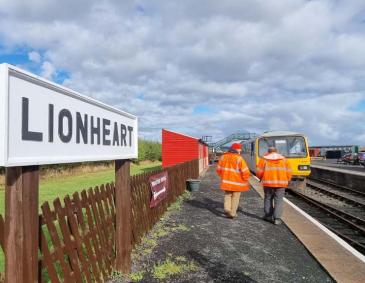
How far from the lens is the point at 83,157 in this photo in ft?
12.0

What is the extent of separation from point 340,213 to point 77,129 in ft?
35.8

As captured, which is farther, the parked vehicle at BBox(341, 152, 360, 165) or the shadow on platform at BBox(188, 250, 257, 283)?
the parked vehicle at BBox(341, 152, 360, 165)

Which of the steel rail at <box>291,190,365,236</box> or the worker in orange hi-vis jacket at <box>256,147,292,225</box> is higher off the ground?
the worker in orange hi-vis jacket at <box>256,147,292,225</box>

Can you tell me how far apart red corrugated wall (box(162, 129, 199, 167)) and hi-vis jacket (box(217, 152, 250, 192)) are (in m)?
17.3

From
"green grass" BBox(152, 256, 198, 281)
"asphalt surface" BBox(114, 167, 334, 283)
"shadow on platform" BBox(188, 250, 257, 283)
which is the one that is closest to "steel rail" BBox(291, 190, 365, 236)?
"asphalt surface" BBox(114, 167, 334, 283)

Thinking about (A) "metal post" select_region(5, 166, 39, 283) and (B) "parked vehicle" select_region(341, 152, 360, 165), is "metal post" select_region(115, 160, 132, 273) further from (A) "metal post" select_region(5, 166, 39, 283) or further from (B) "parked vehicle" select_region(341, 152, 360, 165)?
(B) "parked vehicle" select_region(341, 152, 360, 165)

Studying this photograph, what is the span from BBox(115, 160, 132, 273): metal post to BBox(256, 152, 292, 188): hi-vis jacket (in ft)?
15.3

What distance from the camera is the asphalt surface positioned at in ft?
17.3

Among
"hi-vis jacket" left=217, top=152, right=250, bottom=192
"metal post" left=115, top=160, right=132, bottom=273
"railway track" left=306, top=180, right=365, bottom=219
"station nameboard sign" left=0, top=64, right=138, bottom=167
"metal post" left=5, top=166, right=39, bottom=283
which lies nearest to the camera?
"station nameboard sign" left=0, top=64, right=138, bottom=167

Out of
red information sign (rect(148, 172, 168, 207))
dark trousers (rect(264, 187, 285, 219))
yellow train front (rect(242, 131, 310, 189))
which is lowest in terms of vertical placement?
dark trousers (rect(264, 187, 285, 219))

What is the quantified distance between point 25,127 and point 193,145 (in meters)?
24.5

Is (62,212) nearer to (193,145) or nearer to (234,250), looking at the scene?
(234,250)

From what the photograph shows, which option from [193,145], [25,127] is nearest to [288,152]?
[193,145]

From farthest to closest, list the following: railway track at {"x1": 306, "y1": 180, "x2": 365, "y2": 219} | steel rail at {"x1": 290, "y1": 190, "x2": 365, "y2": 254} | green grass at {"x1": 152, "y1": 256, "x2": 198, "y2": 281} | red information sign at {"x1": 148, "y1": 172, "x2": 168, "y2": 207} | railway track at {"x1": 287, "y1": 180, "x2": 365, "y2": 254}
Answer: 1. railway track at {"x1": 306, "y1": 180, "x2": 365, "y2": 219}
2. railway track at {"x1": 287, "y1": 180, "x2": 365, "y2": 254}
3. steel rail at {"x1": 290, "y1": 190, "x2": 365, "y2": 254}
4. red information sign at {"x1": 148, "y1": 172, "x2": 168, "y2": 207}
5. green grass at {"x1": 152, "y1": 256, "x2": 198, "y2": 281}
